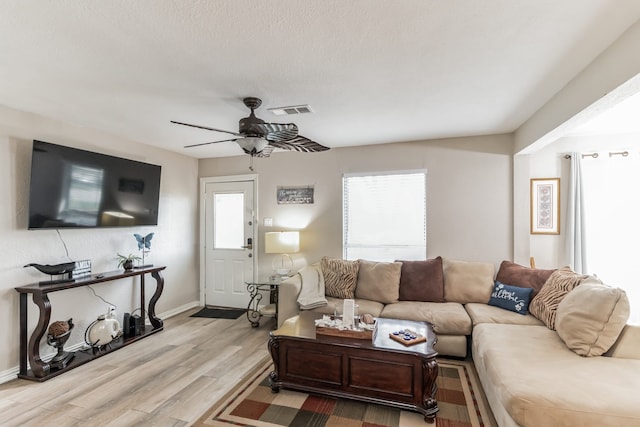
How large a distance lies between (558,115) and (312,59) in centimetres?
212

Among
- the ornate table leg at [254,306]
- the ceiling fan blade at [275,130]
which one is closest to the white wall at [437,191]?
the ornate table leg at [254,306]

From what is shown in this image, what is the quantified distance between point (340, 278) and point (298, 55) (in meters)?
2.61

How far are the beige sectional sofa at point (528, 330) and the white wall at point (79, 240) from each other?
6.86ft

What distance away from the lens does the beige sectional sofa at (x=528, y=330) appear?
164cm

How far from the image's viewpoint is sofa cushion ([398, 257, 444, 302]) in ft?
12.0

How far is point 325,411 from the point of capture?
7.56 ft

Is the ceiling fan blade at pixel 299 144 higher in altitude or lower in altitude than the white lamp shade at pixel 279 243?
higher

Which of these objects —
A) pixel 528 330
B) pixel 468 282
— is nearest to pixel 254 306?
pixel 468 282

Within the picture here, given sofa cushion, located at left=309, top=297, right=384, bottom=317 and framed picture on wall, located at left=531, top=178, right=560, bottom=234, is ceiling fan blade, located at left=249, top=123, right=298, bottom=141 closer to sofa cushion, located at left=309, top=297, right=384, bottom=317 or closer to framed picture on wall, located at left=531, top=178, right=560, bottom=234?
sofa cushion, located at left=309, top=297, right=384, bottom=317

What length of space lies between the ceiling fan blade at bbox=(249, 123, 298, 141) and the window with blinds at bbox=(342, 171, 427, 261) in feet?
6.66

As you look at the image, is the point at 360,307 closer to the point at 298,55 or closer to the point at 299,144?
the point at 299,144

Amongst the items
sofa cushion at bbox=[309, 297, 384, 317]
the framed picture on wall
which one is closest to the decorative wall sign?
sofa cushion at bbox=[309, 297, 384, 317]

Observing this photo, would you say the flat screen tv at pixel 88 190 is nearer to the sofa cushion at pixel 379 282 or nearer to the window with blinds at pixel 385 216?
the window with blinds at pixel 385 216

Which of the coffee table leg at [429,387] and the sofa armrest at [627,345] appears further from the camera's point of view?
the coffee table leg at [429,387]
